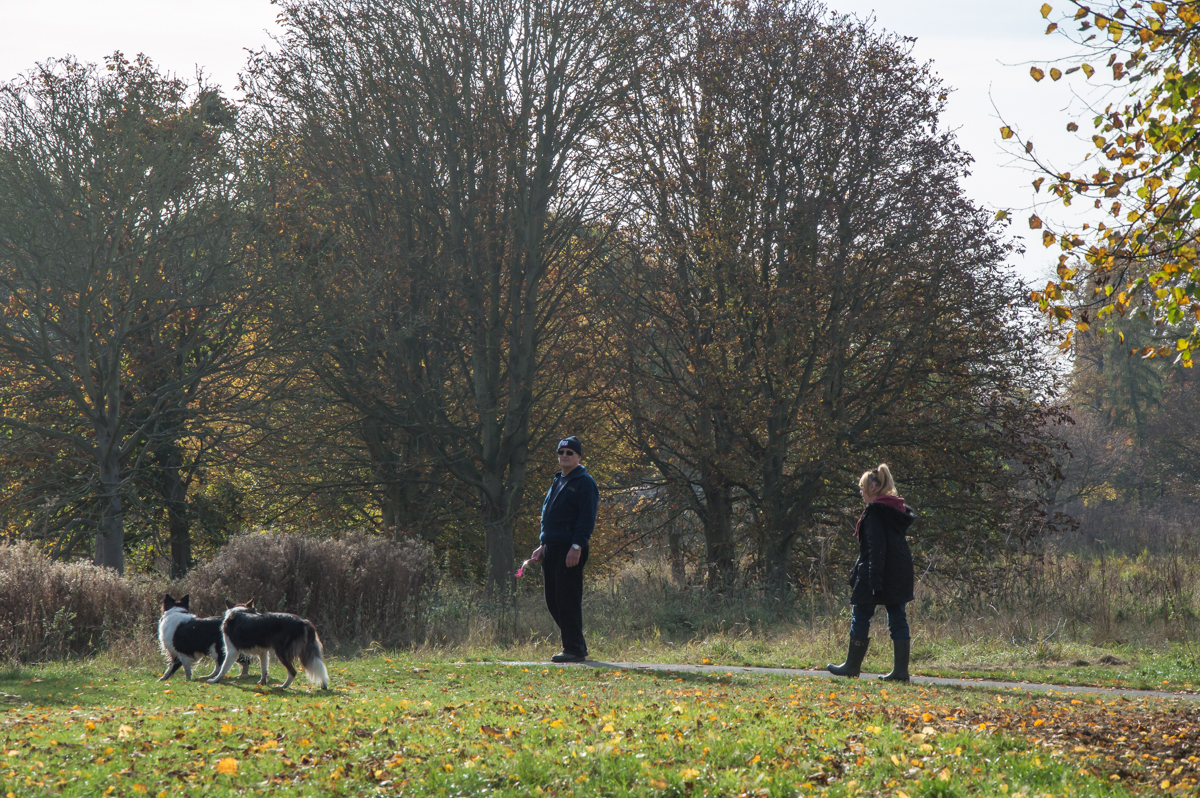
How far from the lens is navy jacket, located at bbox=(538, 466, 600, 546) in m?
10.2

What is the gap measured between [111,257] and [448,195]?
6111mm

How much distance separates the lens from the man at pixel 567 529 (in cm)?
1018

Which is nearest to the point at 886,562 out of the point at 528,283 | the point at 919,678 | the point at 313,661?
the point at 919,678

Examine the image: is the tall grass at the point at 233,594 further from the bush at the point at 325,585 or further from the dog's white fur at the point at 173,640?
the dog's white fur at the point at 173,640

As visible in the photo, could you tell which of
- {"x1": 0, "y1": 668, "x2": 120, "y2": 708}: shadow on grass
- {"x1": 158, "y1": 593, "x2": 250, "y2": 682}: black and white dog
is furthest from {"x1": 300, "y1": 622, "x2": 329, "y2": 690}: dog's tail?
{"x1": 0, "y1": 668, "x2": 120, "y2": 708}: shadow on grass

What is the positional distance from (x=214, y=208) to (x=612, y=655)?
12130mm

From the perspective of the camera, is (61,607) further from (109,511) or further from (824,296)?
(824,296)

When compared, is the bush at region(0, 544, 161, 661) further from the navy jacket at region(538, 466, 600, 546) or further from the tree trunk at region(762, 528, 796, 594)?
the tree trunk at region(762, 528, 796, 594)

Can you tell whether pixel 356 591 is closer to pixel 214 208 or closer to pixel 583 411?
pixel 583 411

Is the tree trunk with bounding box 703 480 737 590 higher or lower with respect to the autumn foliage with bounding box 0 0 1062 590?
lower

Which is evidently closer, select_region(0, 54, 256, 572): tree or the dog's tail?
the dog's tail

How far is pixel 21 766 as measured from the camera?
5.25 metres

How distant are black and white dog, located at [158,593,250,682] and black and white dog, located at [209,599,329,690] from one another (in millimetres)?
179

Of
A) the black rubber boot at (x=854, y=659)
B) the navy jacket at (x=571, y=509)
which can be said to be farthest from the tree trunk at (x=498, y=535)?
the black rubber boot at (x=854, y=659)
